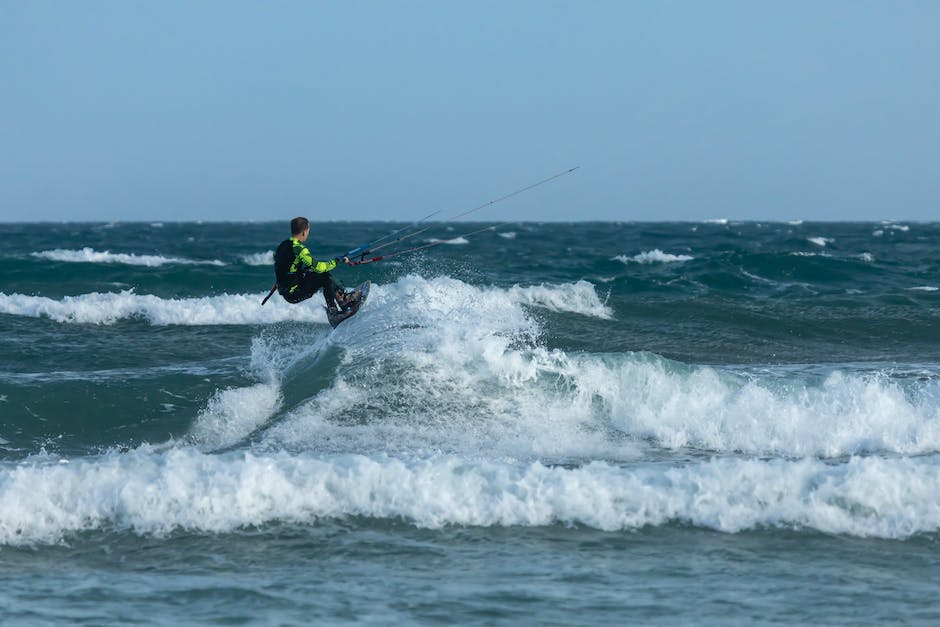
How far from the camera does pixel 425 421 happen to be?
1112 cm

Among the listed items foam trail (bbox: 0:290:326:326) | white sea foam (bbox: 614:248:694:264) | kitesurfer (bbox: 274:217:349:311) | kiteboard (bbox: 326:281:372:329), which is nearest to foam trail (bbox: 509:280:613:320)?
foam trail (bbox: 0:290:326:326)

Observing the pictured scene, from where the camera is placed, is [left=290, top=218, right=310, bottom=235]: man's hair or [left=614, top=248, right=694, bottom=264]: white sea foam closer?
[left=290, top=218, right=310, bottom=235]: man's hair

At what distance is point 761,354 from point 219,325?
11165mm

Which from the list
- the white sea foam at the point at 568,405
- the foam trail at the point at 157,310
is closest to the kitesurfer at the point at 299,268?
the white sea foam at the point at 568,405

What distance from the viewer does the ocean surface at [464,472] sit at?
6.23 meters

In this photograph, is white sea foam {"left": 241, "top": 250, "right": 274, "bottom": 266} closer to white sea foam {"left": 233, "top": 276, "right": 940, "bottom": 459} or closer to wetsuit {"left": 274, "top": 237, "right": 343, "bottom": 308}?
white sea foam {"left": 233, "top": 276, "right": 940, "bottom": 459}

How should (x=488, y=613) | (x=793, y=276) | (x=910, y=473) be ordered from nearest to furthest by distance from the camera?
(x=488, y=613)
(x=910, y=473)
(x=793, y=276)

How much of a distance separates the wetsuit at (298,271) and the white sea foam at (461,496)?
11.5 feet

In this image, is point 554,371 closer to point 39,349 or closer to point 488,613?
point 488,613

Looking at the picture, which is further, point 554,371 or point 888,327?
point 888,327

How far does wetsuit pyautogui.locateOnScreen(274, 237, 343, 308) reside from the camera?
1148 cm

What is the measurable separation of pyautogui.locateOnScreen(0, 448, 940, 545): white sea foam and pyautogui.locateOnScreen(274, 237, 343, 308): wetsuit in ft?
11.5

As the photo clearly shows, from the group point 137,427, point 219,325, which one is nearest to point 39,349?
point 219,325

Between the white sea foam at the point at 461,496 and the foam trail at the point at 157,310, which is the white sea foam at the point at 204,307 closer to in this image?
the foam trail at the point at 157,310
